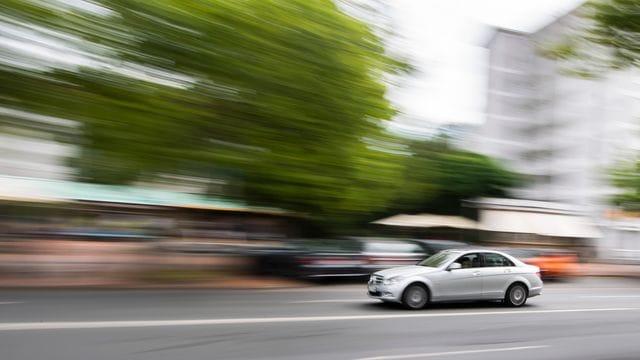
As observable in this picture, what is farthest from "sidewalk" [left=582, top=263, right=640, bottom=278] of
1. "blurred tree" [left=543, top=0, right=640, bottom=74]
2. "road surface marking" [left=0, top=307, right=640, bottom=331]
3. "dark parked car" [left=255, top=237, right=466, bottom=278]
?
"blurred tree" [left=543, top=0, right=640, bottom=74]

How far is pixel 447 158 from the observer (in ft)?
117

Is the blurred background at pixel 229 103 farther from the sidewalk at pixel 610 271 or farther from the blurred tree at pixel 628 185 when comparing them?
the blurred tree at pixel 628 185

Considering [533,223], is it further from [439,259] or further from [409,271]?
[409,271]

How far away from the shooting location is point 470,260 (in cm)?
1255

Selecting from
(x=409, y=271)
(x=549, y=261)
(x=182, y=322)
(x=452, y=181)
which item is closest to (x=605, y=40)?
(x=409, y=271)

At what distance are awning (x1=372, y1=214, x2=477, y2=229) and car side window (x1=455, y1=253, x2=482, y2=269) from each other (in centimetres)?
1830

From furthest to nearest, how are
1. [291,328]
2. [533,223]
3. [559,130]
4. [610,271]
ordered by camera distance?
[559,130]
[533,223]
[610,271]
[291,328]

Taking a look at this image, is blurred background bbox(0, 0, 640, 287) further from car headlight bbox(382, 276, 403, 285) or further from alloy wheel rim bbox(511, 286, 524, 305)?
alloy wheel rim bbox(511, 286, 524, 305)

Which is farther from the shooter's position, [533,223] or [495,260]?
[533,223]

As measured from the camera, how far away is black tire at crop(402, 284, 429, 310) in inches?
470

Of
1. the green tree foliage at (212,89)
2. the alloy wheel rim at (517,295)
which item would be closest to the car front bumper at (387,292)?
the green tree foliage at (212,89)

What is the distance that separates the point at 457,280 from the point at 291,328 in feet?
14.5

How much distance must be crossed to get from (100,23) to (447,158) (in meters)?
31.4

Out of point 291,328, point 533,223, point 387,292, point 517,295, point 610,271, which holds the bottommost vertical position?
point 610,271
